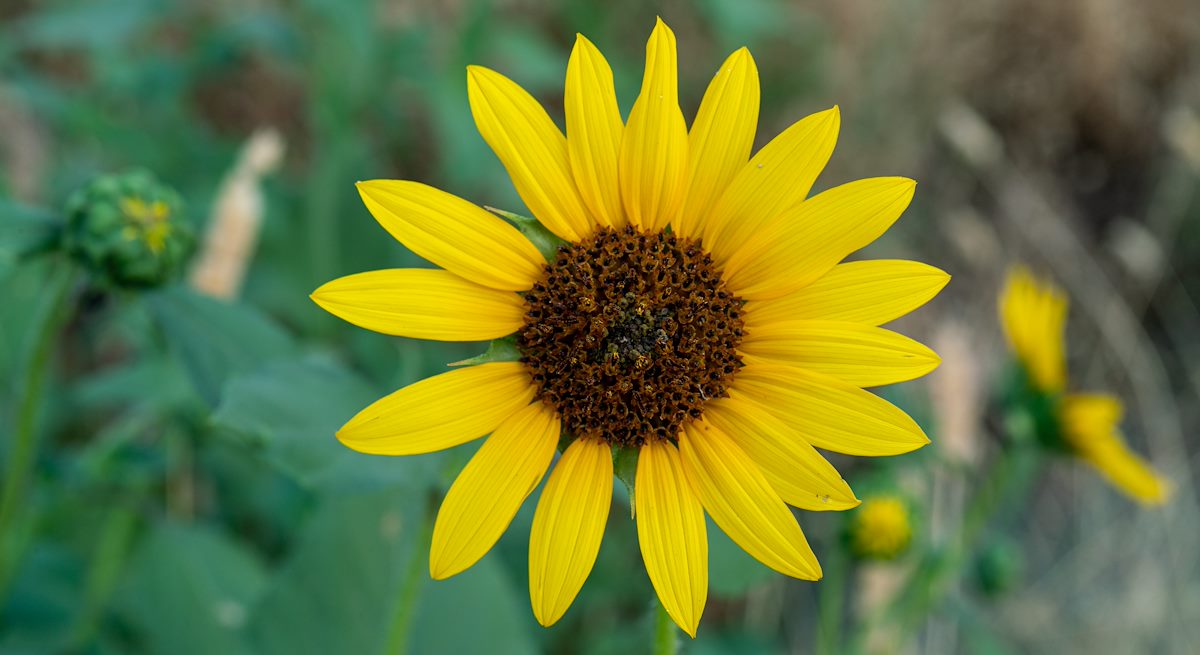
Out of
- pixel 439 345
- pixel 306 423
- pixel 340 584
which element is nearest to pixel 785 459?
pixel 306 423

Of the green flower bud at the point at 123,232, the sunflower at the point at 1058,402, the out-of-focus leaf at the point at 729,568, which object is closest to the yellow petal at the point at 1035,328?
the sunflower at the point at 1058,402

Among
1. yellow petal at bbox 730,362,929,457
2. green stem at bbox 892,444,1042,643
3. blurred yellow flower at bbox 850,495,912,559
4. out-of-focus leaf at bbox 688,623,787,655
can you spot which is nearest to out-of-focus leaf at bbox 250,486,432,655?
yellow petal at bbox 730,362,929,457

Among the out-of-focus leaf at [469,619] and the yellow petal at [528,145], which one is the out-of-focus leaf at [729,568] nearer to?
the yellow petal at [528,145]

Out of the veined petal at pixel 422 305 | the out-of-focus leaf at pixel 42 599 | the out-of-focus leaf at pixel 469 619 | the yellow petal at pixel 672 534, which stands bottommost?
the out-of-focus leaf at pixel 42 599

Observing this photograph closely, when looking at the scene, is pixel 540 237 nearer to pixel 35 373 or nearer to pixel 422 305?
pixel 422 305

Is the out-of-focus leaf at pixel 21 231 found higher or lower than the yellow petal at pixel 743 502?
higher

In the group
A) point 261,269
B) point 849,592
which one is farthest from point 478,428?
point 849,592

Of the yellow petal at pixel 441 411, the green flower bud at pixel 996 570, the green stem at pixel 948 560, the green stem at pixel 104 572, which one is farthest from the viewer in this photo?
the green flower bud at pixel 996 570
